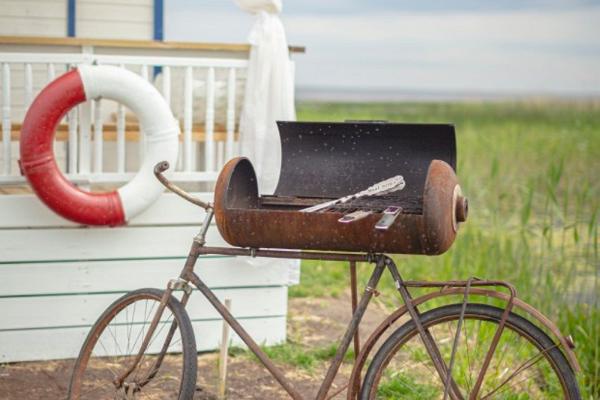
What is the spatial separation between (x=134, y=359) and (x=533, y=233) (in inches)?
128

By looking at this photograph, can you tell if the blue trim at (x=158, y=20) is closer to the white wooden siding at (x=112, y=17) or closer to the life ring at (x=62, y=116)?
the white wooden siding at (x=112, y=17)

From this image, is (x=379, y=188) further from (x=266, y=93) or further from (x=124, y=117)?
(x=124, y=117)

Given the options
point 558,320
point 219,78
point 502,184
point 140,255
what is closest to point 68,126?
point 140,255

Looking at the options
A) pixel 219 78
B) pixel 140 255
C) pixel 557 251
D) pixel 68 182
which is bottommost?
pixel 557 251

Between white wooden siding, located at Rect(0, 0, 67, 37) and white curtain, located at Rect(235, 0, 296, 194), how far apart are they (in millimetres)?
1783

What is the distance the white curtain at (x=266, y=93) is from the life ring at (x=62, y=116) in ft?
1.26

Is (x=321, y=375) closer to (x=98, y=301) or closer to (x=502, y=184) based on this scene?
(x=98, y=301)

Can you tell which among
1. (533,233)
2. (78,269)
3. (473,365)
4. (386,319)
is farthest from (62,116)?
(533,233)

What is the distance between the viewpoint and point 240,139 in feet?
15.0

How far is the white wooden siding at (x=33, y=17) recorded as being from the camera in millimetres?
5840

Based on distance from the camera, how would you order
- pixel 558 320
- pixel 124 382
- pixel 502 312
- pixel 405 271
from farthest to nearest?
pixel 405 271 < pixel 558 320 < pixel 124 382 < pixel 502 312

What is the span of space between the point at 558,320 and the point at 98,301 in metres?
2.34

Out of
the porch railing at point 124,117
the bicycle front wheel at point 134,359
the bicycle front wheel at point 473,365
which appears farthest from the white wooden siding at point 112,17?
the bicycle front wheel at point 473,365

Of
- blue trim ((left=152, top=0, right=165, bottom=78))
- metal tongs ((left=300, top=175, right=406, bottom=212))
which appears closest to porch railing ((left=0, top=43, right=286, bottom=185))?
blue trim ((left=152, top=0, right=165, bottom=78))
